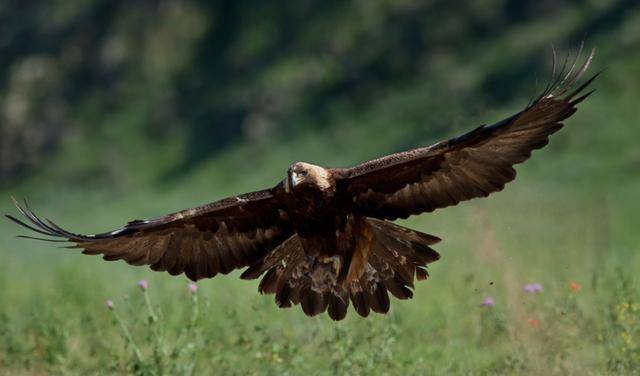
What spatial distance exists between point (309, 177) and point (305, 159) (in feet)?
67.9

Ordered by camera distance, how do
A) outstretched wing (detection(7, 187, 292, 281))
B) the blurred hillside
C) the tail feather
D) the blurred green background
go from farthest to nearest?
the blurred hillside
the blurred green background
outstretched wing (detection(7, 187, 292, 281))
the tail feather

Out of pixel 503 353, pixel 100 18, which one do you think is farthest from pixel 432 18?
pixel 503 353

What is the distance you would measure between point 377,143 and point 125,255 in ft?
64.5

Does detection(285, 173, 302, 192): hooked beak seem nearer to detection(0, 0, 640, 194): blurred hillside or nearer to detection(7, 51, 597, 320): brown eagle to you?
detection(7, 51, 597, 320): brown eagle

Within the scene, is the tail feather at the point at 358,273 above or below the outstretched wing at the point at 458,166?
below

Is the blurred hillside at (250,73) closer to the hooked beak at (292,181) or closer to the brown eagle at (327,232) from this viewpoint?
the brown eagle at (327,232)

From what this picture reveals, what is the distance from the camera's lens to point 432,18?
29.9 m

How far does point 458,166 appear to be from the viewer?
7.80 meters

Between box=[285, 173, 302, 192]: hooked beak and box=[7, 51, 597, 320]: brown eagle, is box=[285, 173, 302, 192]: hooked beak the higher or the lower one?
the higher one

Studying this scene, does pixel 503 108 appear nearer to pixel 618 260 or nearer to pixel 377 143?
pixel 377 143

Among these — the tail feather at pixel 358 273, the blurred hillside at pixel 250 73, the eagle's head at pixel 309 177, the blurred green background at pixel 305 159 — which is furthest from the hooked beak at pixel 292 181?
the blurred hillside at pixel 250 73

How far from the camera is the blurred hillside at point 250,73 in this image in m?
26.7

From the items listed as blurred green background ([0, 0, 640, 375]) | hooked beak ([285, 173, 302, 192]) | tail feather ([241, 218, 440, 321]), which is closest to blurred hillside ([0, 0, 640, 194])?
blurred green background ([0, 0, 640, 375])

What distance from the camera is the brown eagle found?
25.5 feet
